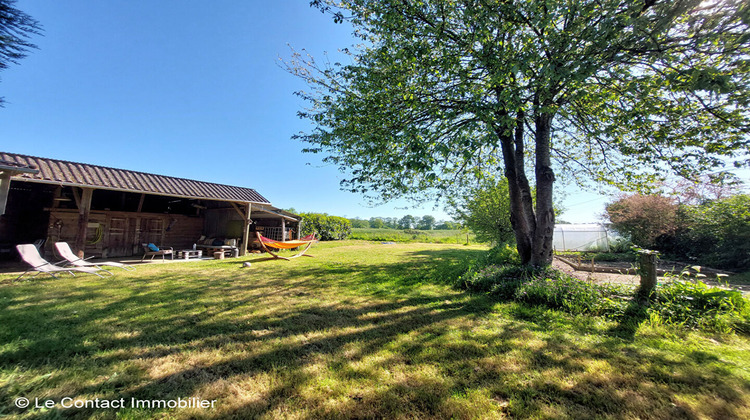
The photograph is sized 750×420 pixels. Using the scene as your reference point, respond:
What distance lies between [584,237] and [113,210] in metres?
25.7

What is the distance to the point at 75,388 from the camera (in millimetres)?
1943

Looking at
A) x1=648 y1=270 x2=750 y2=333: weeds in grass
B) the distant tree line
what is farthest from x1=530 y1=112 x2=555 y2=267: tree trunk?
the distant tree line

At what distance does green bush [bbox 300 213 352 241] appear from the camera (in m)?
21.5

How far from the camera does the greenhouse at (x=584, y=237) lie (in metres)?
16.1

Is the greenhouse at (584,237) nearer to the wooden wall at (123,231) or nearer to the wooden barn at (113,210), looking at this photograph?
the wooden barn at (113,210)

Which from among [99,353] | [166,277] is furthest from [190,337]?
[166,277]

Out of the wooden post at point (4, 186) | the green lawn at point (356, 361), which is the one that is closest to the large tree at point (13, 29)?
the green lawn at point (356, 361)

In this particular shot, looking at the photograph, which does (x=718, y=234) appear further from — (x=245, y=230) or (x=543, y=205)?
(x=245, y=230)

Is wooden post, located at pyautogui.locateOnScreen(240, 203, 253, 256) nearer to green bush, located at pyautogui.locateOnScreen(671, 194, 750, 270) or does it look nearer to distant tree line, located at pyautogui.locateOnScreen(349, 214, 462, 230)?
green bush, located at pyautogui.locateOnScreen(671, 194, 750, 270)

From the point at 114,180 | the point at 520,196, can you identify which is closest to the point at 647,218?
the point at 520,196

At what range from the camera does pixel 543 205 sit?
5562 millimetres

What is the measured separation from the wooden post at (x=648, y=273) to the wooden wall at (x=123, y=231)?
1584 centimetres

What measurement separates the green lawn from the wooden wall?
297 inches

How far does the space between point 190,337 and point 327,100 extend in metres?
5.00
